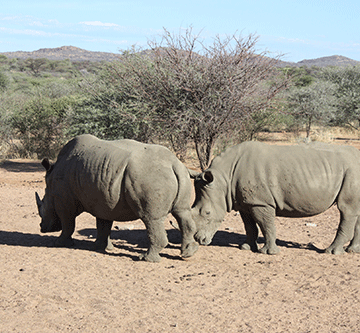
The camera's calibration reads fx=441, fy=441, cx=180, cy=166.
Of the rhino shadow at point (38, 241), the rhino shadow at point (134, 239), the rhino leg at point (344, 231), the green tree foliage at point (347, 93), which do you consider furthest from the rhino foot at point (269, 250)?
the green tree foliage at point (347, 93)

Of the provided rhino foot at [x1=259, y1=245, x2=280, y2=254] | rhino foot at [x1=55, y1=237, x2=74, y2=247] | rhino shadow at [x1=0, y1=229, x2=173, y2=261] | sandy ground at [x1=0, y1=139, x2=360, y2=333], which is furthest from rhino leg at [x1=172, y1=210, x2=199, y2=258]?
rhino foot at [x1=55, y1=237, x2=74, y2=247]

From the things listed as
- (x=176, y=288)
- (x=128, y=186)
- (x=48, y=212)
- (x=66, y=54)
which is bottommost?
(x=176, y=288)

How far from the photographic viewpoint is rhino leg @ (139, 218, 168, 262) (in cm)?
663

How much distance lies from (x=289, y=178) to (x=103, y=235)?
322cm

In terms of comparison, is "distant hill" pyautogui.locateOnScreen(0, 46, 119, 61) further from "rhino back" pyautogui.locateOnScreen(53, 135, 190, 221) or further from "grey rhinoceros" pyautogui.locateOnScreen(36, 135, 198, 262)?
"rhino back" pyautogui.locateOnScreen(53, 135, 190, 221)

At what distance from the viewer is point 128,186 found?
651 cm

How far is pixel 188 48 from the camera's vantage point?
13438 millimetres

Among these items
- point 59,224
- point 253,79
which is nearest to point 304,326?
point 59,224

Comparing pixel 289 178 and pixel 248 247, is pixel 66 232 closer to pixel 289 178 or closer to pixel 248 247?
pixel 248 247

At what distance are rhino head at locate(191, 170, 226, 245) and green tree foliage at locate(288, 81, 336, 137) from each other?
62.9 ft

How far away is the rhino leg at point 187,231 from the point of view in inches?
267

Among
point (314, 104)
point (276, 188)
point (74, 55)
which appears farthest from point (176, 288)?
point (74, 55)

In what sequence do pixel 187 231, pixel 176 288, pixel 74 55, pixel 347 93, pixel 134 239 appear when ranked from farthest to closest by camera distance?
pixel 74 55
pixel 347 93
pixel 134 239
pixel 187 231
pixel 176 288

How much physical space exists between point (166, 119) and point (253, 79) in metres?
2.97
